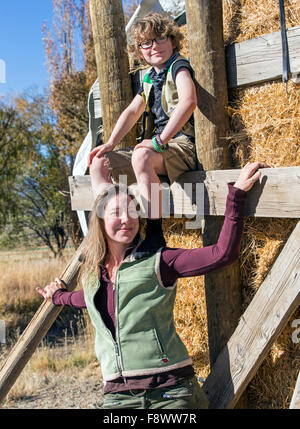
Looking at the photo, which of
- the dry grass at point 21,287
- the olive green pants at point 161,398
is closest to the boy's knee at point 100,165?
the olive green pants at point 161,398

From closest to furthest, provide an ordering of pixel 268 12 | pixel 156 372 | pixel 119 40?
pixel 156 372 < pixel 268 12 < pixel 119 40

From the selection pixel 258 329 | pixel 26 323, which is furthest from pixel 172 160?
pixel 26 323

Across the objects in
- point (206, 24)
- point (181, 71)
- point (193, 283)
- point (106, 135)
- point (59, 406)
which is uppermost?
point (206, 24)

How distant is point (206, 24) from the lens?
9.02 feet

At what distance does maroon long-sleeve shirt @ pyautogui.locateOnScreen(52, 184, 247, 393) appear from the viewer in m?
2.14

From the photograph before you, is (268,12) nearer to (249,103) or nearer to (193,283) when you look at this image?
(249,103)

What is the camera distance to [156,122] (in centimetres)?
299

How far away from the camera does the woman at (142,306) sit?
84.7 inches

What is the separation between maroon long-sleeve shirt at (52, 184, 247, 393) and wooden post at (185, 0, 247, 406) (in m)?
0.61

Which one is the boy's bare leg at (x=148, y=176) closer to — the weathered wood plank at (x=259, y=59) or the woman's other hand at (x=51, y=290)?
the weathered wood plank at (x=259, y=59)

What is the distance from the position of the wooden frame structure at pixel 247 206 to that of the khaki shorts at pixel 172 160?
78 millimetres

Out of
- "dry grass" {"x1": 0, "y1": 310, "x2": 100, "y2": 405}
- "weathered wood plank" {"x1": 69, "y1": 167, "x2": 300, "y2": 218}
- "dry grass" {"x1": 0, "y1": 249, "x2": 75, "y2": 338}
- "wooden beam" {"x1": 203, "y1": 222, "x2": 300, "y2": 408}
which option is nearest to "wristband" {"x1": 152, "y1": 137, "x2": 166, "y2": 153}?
"weathered wood plank" {"x1": 69, "y1": 167, "x2": 300, "y2": 218}

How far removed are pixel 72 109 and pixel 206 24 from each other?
33.7 ft

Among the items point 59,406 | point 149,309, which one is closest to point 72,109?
point 59,406
